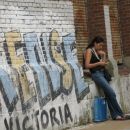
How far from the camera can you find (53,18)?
35.6 ft

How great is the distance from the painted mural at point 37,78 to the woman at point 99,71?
11.3 inches

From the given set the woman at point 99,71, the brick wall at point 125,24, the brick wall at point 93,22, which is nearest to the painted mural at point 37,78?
the woman at point 99,71

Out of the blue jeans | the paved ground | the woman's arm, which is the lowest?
the paved ground

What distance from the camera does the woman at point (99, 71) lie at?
11070 millimetres

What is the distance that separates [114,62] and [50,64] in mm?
2164

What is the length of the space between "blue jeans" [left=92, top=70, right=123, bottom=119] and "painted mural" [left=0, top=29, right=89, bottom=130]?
0.31 metres

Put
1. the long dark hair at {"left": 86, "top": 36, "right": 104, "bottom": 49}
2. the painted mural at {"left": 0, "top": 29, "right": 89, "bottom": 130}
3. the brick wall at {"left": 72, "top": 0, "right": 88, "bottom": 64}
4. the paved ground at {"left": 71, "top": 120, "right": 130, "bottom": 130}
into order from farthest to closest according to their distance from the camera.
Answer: the brick wall at {"left": 72, "top": 0, "right": 88, "bottom": 64} → the long dark hair at {"left": 86, "top": 36, "right": 104, "bottom": 49} → the paved ground at {"left": 71, "top": 120, "right": 130, "bottom": 130} → the painted mural at {"left": 0, "top": 29, "right": 89, "bottom": 130}

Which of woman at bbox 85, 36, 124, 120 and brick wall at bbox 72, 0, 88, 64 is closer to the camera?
woman at bbox 85, 36, 124, 120

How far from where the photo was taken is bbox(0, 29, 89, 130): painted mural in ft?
31.0

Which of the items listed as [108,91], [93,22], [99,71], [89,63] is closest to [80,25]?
[93,22]

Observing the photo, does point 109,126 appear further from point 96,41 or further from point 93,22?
point 93,22

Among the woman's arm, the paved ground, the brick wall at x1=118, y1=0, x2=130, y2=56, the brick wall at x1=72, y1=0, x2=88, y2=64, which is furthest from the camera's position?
the brick wall at x1=118, y1=0, x2=130, y2=56

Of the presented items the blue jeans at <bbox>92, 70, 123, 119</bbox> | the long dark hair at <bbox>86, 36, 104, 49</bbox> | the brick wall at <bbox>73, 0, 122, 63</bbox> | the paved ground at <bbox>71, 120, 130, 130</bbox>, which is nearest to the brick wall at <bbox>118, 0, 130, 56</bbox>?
the brick wall at <bbox>73, 0, 122, 63</bbox>

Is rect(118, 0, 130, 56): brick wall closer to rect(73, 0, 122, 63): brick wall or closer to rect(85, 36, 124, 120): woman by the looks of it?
rect(73, 0, 122, 63): brick wall
